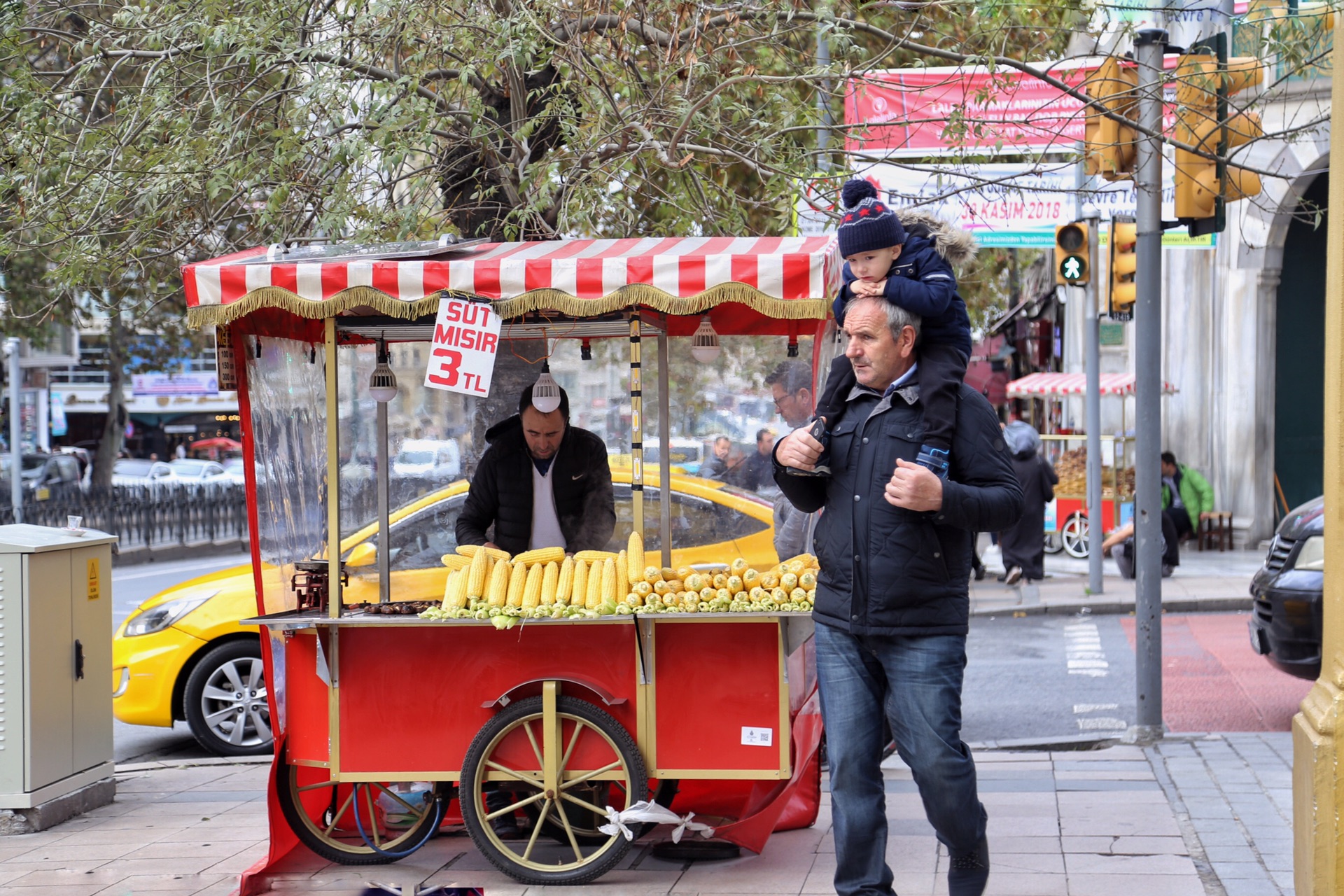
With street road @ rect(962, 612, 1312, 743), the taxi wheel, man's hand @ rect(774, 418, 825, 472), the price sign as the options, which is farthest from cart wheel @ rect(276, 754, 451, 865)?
street road @ rect(962, 612, 1312, 743)


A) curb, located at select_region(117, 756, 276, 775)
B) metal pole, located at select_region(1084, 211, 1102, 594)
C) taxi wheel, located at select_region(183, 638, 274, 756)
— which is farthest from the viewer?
metal pole, located at select_region(1084, 211, 1102, 594)

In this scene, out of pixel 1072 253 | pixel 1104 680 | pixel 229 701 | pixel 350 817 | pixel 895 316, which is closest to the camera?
pixel 895 316

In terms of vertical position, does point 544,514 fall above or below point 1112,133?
below

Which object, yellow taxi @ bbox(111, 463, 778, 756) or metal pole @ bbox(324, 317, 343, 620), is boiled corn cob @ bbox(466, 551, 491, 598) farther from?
yellow taxi @ bbox(111, 463, 778, 756)

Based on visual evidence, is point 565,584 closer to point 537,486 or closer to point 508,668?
point 508,668

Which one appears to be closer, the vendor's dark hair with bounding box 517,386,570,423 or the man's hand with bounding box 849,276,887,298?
the man's hand with bounding box 849,276,887,298

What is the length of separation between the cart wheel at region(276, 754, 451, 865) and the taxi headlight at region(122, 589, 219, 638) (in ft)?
9.69

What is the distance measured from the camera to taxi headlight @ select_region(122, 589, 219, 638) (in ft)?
26.6

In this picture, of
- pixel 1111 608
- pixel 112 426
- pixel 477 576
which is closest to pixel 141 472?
pixel 112 426

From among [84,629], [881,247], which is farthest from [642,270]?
[84,629]

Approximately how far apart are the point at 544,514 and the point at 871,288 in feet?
9.00

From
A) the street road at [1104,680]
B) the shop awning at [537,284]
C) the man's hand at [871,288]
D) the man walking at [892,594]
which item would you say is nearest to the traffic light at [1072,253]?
the street road at [1104,680]

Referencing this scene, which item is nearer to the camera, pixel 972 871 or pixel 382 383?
pixel 972 871

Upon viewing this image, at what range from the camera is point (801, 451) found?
388 centimetres
